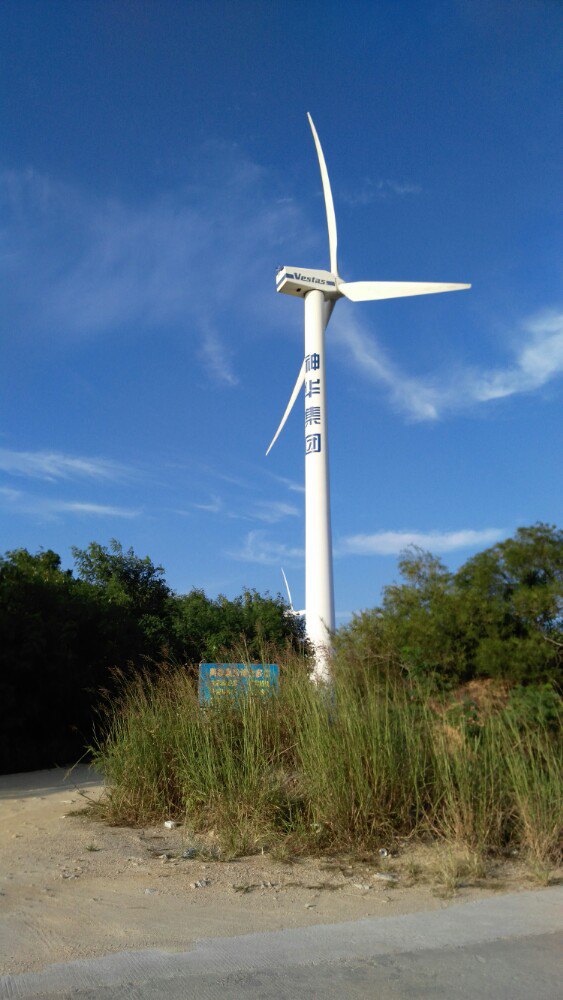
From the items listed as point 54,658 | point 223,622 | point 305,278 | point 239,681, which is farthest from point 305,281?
point 239,681

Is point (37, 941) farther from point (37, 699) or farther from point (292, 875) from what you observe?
point (37, 699)

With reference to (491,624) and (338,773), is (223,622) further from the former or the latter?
(338,773)

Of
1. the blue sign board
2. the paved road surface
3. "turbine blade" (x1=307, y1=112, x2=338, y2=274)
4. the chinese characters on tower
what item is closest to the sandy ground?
the paved road surface

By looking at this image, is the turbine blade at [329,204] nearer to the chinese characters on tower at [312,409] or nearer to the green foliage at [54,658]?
the chinese characters on tower at [312,409]

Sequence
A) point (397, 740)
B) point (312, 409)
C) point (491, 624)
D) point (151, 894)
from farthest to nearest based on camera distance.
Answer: point (312, 409) → point (491, 624) → point (397, 740) → point (151, 894)

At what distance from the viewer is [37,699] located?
16.9 metres

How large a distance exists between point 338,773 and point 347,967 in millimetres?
3162

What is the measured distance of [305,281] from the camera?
24.9 meters

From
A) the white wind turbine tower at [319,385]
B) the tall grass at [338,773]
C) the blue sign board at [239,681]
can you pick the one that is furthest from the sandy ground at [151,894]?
the white wind turbine tower at [319,385]

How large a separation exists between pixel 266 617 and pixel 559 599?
640 inches

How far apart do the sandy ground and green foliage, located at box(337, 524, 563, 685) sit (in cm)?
415

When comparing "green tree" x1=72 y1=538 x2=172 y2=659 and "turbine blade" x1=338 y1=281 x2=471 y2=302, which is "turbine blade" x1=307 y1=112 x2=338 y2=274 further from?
"green tree" x1=72 y1=538 x2=172 y2=659

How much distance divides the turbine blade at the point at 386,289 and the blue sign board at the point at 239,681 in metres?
15.8

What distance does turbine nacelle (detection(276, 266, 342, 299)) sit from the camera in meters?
24.9
